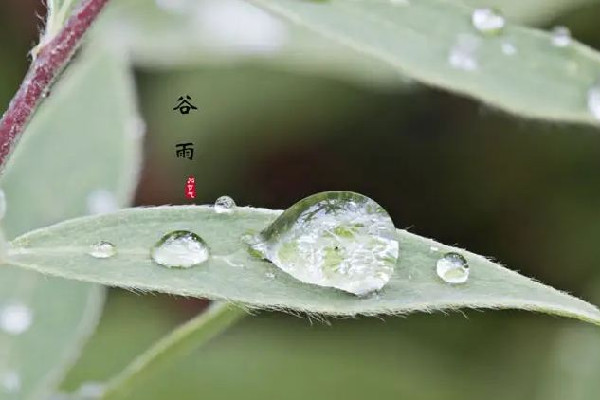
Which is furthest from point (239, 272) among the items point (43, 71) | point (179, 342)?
point (179, 342)

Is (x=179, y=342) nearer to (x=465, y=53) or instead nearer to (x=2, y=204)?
(x=2, y=204)

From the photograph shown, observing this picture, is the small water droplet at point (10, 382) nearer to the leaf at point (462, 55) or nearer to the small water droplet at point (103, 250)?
the small water droplet at point (103, 250)

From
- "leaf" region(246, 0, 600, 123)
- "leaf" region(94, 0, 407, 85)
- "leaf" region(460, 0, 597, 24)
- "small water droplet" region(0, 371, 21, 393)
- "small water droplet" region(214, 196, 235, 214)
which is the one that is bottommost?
"small water droplet" region(0, 371, 21, 393)

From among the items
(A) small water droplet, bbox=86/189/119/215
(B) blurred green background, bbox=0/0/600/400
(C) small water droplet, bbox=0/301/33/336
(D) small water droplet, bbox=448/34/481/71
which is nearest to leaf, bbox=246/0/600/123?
(D) small water droplet, bbox=448/34/481/71

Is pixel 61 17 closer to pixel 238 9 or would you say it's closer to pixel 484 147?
pixel 238 9

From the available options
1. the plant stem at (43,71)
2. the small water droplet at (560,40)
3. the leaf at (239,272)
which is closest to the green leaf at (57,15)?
the plant stem at (43,71)

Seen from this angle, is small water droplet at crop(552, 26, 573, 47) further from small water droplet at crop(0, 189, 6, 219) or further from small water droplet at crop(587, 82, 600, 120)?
small water droplet at crop(0, 189, 6, 219)
